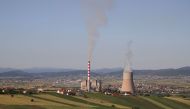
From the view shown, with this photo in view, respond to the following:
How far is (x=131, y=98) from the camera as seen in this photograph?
419 ft

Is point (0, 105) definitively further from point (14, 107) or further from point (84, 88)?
point (84, 88)

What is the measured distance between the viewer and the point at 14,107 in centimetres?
7456

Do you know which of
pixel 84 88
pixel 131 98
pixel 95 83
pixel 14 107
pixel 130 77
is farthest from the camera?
pixel 95 83

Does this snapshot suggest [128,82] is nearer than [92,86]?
Yes

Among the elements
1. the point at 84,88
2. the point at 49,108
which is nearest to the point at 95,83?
the point at 84,88

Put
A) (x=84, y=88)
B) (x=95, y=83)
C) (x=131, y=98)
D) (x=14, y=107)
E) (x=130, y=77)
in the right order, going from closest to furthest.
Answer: (x=14, y=107)
(x=131, y=98)
(x=130, y=77)
(x=84, y=88)
(x=95, y=83)

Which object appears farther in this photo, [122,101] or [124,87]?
[124,87]

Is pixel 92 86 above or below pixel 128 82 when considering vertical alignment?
→ below

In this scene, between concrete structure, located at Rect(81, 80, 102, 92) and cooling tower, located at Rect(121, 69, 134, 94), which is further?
concrete structure, located at Rect(81, 80, 102, 92)

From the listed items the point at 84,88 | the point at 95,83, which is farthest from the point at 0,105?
the point at 95,83

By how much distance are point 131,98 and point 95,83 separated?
69.4m

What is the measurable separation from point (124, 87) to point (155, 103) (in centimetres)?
3852

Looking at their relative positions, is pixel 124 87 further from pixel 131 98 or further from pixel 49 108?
pixel 49 108

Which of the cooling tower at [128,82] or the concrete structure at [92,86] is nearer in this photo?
the cooling tower at [128,82]
